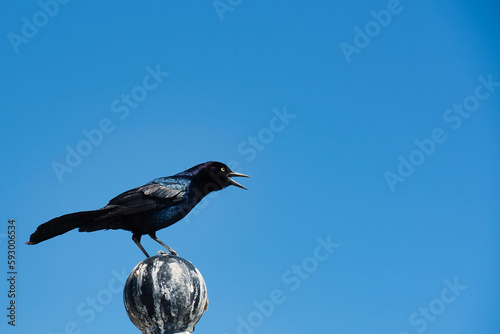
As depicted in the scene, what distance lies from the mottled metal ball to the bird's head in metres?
2.46

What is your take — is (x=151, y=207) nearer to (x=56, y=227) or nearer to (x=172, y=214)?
(x=172, y=214)

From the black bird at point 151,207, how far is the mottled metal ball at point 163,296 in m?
1.18

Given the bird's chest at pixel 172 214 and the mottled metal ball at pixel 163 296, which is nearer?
the mottled metal ball at pixel 163 296

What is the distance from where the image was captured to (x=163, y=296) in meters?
4.41

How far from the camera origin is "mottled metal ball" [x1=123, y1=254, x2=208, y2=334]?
4.42m

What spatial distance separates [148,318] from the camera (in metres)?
4.45

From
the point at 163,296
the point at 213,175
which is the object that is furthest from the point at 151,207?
the point at 163,296

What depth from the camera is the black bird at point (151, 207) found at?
5.46 metres

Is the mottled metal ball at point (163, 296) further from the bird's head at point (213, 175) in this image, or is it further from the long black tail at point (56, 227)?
the bird's head at point (213, 175)

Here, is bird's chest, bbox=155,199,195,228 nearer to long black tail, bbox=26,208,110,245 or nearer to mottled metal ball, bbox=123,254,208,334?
long black tail, bbox=26,208,110,245

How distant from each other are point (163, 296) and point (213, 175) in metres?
2.75

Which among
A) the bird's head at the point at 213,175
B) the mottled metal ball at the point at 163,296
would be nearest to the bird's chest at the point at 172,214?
the bird's head at the point at 213,175

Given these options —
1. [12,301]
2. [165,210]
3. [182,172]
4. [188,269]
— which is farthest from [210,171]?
[12,301]

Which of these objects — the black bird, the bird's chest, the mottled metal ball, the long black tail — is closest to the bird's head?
the black bird
